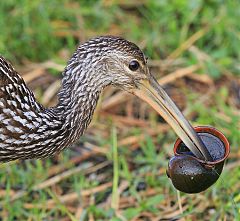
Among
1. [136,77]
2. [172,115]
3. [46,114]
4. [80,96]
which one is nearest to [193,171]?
[172,115]

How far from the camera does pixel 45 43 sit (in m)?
6.32

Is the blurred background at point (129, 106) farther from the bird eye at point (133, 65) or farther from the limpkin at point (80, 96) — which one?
the bird eye at point (133, 65)

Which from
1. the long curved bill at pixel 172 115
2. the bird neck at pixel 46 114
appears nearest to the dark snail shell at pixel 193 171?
the long curved bill at pixel 172 115

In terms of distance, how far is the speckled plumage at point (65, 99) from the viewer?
4207 millimetres

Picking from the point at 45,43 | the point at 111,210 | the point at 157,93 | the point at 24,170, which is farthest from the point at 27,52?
the point at 157,93

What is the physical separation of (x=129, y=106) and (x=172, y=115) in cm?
174

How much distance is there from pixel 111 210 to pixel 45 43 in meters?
1.85

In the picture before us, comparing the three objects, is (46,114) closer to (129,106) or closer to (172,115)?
(172,115)

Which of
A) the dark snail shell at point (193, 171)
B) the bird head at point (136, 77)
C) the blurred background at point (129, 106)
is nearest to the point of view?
the dark snail shell at point (193, 171)

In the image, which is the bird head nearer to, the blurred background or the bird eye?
the bird eye

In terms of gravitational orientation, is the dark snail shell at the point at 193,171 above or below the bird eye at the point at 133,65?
below

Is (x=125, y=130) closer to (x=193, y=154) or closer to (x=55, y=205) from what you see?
(x=55, y=205)

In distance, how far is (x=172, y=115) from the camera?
422 centimetres

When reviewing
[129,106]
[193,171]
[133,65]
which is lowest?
[193,171]
